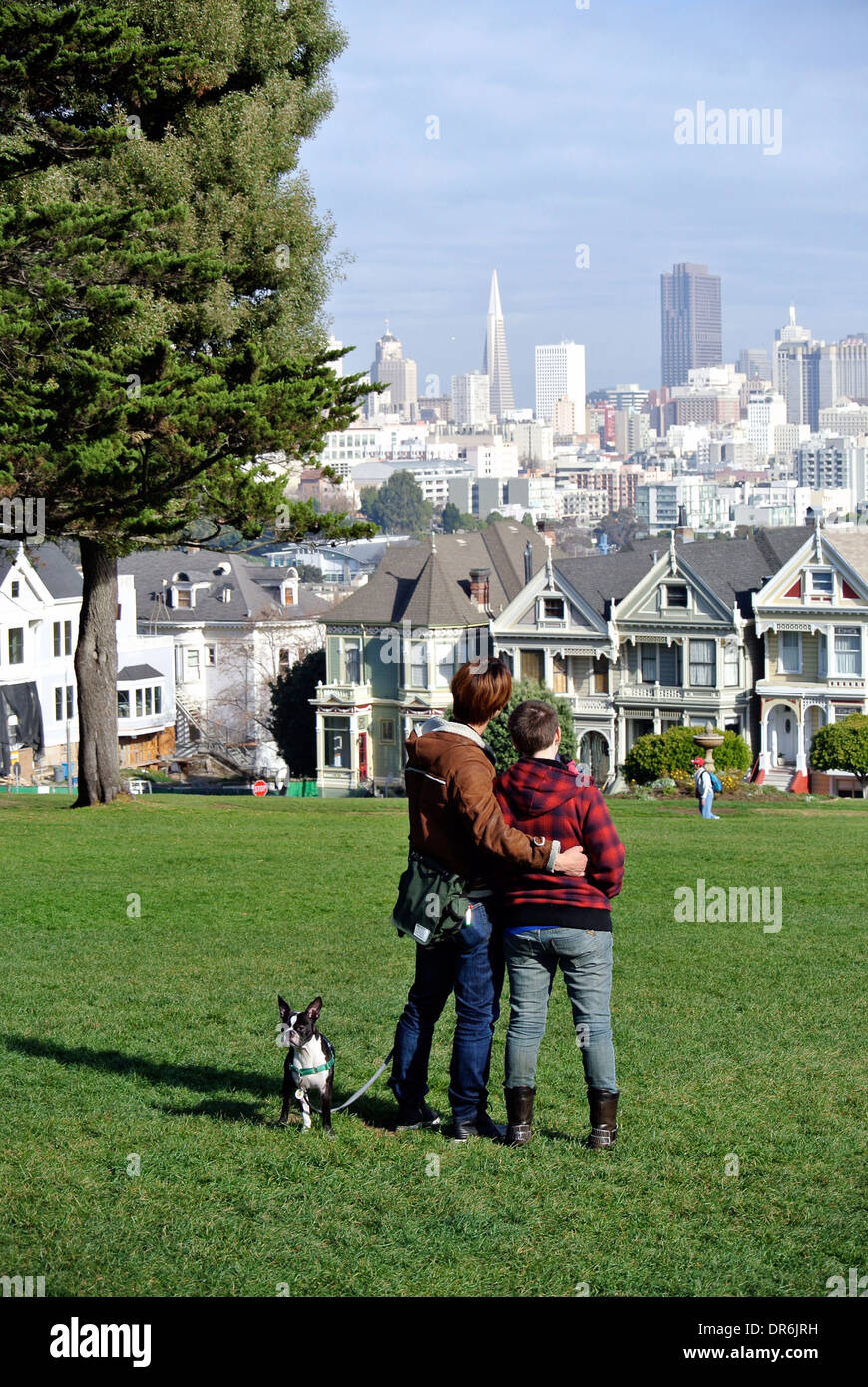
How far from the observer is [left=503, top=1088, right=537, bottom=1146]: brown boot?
7.61 metres

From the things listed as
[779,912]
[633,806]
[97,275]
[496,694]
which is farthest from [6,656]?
[496,694]

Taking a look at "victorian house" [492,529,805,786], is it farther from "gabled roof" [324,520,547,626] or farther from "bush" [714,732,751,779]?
"bush" [714,732,751,779]

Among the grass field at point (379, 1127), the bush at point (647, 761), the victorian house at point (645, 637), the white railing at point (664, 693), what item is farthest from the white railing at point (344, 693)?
the grass field at point (379, 1127)

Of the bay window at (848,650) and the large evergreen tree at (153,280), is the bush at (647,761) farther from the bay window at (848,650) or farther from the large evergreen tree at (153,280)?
the large evergreen tree at (153,280)

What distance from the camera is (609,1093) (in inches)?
301

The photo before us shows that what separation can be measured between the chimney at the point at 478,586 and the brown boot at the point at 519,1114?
5112cm

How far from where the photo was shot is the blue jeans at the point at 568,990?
24.3 ft

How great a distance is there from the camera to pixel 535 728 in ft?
24.3

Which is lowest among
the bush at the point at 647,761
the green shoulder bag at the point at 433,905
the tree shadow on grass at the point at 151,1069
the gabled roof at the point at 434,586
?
the bush at the point at 647,761

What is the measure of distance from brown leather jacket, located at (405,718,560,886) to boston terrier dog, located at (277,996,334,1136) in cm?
106

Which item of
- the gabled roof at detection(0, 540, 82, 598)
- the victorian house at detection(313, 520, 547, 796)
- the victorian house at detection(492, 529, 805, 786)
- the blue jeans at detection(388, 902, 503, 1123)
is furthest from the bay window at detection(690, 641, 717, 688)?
the blue jeans at detection(388, 902, 503, 1123)

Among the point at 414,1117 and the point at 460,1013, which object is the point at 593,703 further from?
the point at 460,1013

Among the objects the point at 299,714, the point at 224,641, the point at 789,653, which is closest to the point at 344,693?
the point at 299,714
